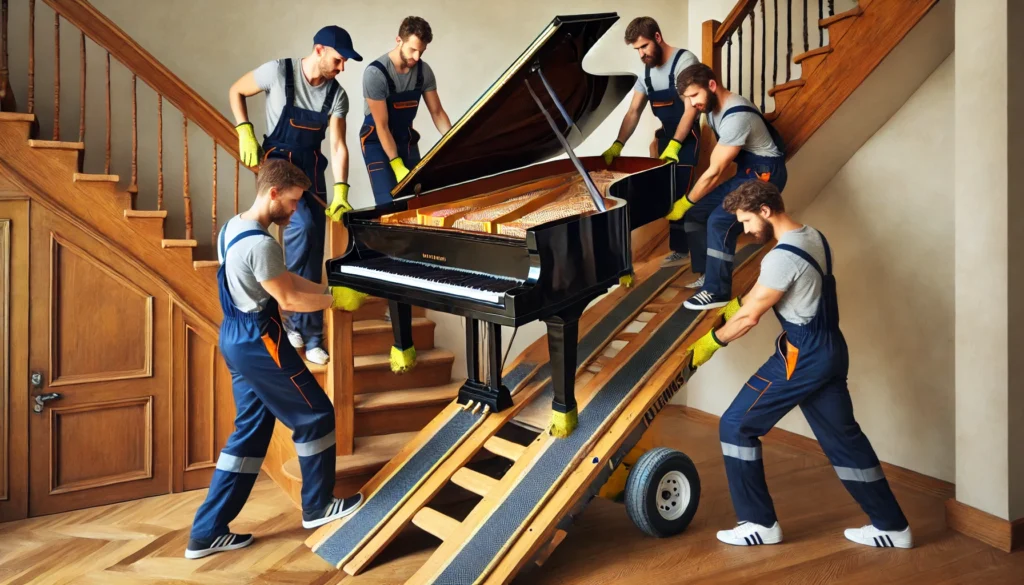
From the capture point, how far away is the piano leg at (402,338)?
13.8 ft

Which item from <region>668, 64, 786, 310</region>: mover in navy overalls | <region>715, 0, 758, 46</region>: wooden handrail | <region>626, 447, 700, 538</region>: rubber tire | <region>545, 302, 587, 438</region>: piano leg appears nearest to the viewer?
<region>545, 302, 587, 438</region>: piano leg

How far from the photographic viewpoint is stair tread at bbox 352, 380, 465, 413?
14.7 feet

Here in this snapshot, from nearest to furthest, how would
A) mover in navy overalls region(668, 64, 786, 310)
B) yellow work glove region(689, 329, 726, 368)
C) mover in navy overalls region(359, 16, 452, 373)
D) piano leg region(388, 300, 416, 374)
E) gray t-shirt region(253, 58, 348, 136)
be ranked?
yellow work glove region(689, 329, 726, 368) < piano leg region(388, 300, 416, 374) < gray t-shirt region(253, 58, 348, 136) < mover in navy overalls region(668, 64, 786, 310) < mover in navy overalls region(359, 16, 452, 373)

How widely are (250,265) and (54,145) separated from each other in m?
1.65

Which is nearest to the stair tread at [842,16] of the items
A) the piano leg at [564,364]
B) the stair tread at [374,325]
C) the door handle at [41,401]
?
the piano leg at [564,364]

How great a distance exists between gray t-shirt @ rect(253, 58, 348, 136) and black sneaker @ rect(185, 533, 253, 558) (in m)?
A: 1.98

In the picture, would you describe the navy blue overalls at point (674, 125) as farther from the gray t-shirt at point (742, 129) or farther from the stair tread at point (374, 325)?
the stair tread at point (374, 325)

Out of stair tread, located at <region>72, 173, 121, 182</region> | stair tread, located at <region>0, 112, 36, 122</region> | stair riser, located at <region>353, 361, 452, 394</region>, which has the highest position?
stair tread, located at <region>0, 112, 36, 122</region>

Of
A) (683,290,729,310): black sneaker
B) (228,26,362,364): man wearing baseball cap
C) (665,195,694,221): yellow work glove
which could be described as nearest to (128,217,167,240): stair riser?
(228,26,362,364): man wearing baseball cap

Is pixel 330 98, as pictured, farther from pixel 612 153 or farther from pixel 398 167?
pixel 612 153

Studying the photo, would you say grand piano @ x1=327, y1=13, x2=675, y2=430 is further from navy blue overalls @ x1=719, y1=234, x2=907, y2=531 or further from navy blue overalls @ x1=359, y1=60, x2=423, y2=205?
navy blue overalls @ x1=719, y1=234, x2=907, y2=531

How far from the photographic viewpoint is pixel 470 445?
4.03m

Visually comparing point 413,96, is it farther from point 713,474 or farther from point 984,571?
point 984,571

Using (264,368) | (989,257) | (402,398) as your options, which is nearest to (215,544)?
(264,368)
